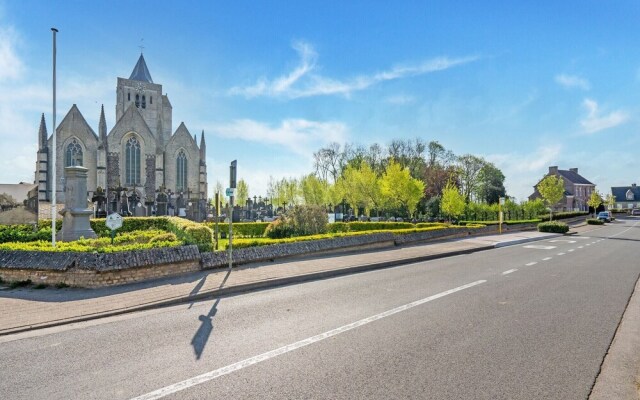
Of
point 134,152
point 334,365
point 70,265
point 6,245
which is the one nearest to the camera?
point 334,365

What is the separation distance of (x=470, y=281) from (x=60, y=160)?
197 ft

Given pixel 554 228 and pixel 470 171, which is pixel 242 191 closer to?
pixel 470 171

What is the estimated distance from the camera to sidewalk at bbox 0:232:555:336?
720cm

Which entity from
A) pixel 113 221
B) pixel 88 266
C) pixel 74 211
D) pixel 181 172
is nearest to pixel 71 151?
pixel 181 172

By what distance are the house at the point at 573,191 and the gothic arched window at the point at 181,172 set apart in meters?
76.5

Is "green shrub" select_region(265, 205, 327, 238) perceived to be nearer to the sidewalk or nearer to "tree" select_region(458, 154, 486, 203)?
the sidewalk

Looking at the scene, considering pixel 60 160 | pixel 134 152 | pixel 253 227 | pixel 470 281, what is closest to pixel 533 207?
pixel 253 227

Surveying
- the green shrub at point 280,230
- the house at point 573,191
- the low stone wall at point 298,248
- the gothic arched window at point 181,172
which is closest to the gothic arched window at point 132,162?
the gothic arched window at point 181,172

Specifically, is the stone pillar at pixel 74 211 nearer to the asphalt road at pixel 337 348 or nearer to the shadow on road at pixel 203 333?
the asphalt road at pixel 337 348

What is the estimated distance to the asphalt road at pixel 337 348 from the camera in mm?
4109

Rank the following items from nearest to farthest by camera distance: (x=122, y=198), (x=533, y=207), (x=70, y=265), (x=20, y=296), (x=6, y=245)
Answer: (x=20, y=296)
(x=70, y=265)
(x=6, y=245)
(x=122, y=198)
(x=533, y=207)

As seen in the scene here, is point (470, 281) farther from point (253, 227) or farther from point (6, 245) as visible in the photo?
point (253, 227)

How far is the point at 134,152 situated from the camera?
2313 inches

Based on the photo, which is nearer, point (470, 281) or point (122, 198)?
point (470, 281)
